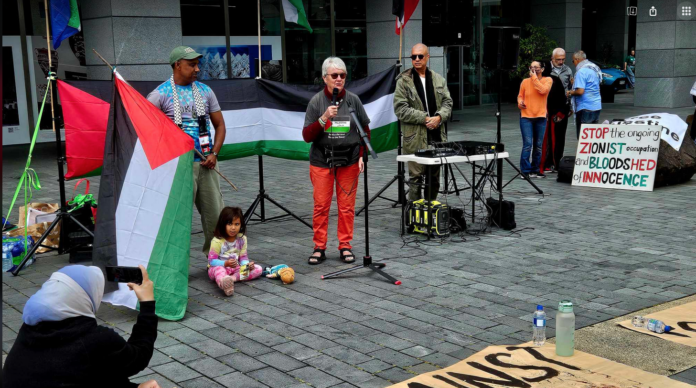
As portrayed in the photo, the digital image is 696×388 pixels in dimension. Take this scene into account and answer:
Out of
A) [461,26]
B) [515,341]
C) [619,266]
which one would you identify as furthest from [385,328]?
[461,26]

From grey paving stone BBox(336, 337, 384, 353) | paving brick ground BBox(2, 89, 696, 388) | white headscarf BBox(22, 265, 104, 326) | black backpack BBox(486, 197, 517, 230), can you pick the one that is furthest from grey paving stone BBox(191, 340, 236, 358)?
black backpack BBox(486, 197, 517, 230)

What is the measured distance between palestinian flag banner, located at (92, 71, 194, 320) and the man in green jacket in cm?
324

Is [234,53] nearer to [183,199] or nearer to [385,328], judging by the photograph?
[183,199]

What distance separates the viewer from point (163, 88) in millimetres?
6875

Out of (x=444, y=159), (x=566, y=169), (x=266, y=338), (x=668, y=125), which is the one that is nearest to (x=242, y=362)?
(x=266, y=338)

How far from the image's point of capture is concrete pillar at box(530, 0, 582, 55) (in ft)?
86.5

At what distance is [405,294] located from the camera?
6441mm

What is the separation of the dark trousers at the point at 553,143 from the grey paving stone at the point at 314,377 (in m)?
8.37

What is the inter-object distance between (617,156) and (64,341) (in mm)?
9567

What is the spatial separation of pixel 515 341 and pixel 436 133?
13.9 feet

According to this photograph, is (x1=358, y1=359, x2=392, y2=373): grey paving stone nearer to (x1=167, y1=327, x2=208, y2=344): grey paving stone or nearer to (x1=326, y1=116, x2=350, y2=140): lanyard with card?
(x1=167, y1=327, x2=208, y2=344): grey paving stone

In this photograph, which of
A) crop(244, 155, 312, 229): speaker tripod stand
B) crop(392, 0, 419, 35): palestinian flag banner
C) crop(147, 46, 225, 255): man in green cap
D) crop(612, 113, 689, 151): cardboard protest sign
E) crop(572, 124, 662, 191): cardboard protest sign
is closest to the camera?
crop(147, 46, 225, 255): man in green cap

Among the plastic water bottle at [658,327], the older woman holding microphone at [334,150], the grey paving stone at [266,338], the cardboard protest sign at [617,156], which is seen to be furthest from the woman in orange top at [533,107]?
the grey paving stone at [266,338]

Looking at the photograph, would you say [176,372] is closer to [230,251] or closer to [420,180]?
[230,251]
